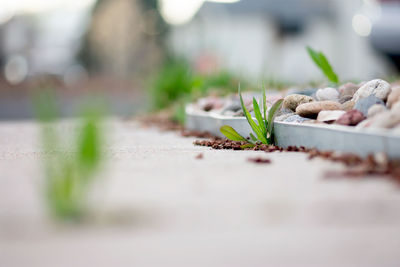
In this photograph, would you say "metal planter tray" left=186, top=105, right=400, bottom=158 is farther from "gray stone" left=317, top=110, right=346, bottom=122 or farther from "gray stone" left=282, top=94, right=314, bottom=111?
"gray stone" left=282, top=94, right=314, bottom=111

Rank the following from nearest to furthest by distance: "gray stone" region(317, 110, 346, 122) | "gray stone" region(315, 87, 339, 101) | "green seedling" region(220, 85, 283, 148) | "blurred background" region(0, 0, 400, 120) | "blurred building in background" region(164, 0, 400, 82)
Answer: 1. "gray stone" region(317, 110, 346, 122)
2. "green seedling" region(220, 85, 283, 148)
3. "gray stone" region(315, 87, 339, 101)
4. "blurred background" region(0, 0, 400, 120)
5. "blurred building in background" region(164, 0, 400, 82)

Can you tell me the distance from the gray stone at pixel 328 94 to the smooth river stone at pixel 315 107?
1.00 ft

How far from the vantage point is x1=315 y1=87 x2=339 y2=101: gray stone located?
2790mm

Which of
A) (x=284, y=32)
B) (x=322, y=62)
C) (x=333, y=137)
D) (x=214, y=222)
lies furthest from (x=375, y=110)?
(x=284, y=32)

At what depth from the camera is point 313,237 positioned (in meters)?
1.15

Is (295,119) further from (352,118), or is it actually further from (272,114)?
(352,118)

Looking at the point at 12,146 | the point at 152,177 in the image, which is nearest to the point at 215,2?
the point at 12,146

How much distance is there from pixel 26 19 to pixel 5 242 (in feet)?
46.0

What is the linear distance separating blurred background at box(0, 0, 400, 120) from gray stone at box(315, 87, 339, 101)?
4842mm

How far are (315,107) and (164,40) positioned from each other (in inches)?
353

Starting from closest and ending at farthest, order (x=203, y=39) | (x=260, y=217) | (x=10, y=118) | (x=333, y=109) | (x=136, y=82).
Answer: (x=260, y=217)
(x=333, y=109)
(x=10, y=118)
(x=136, y=82)
(x=203, y=39)

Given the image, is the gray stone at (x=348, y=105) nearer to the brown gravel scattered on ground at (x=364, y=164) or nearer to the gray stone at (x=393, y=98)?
the gray stone at (x=393, y=98)

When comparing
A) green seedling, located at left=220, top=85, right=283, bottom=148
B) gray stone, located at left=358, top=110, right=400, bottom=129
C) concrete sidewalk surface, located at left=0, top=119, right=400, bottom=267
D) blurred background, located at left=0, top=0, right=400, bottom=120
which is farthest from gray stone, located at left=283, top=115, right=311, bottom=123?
blurred background, located at left=0, top=0, right=400, bottom=120

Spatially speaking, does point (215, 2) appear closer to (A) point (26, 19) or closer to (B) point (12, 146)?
(A) point (26, 19)
